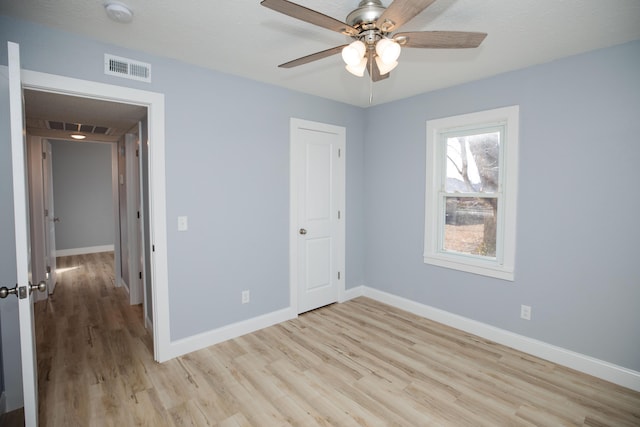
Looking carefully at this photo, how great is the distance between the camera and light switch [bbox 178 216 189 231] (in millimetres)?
2812

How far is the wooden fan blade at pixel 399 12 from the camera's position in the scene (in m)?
1.34

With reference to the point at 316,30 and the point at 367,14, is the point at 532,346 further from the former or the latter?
the point at 316,30

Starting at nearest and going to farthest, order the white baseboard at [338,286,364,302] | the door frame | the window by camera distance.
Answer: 1. the door frame
2. the window
3. the white baseboard at [338,286,364,302]

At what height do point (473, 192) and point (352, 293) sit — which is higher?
point (473, 192)

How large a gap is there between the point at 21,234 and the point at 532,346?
3.68 metres

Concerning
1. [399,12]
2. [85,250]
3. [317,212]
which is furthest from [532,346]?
[85,250]

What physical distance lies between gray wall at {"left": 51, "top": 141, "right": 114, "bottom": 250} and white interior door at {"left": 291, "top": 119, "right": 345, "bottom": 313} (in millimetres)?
5327

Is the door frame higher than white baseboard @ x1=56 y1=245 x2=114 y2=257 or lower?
higher

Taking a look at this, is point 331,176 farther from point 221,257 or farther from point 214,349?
point 214,349

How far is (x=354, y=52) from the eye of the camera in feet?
5.27

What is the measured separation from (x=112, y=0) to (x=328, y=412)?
281 centimetres

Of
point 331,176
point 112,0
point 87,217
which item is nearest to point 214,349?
point 331,176

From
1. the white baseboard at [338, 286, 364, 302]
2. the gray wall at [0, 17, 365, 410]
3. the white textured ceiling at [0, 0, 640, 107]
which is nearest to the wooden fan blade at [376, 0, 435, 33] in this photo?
the white textured ceiling at [0, 0, 640, 107]

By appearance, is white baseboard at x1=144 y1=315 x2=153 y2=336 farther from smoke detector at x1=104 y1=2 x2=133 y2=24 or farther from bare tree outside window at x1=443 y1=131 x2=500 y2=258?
bare tree outside window at x1=443 y1=131 x2=500 y2=258
